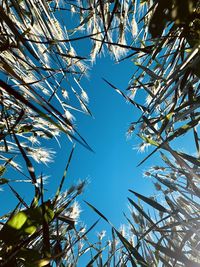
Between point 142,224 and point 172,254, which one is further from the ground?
point 142,224

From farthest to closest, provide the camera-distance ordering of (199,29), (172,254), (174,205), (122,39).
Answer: (122,39) → (174,205) → (199,29) → (172,254)

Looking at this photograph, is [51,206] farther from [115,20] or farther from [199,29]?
[115,20]

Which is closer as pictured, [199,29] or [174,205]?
[199,29]

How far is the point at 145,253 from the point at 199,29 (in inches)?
27.8

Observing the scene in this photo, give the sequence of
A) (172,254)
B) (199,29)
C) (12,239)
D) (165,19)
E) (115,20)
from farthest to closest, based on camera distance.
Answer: (115,20), (199,29), (172,254), (12,239), (165,19)

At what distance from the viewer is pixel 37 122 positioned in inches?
69.0

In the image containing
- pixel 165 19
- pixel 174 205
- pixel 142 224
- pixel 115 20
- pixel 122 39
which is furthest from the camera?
pixel 115 20

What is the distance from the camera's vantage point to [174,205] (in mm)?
1065

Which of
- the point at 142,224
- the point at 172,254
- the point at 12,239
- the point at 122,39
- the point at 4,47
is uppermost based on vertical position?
the point at 122,39

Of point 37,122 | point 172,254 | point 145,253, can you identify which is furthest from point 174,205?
point 37,122

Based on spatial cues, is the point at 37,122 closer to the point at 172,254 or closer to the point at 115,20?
the point at 115,20

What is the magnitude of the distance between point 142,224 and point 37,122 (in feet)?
2.63

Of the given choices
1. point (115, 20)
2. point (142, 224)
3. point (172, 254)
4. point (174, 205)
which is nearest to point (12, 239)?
point (172, 254)

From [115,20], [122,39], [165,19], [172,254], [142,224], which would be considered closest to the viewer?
[165,19]
